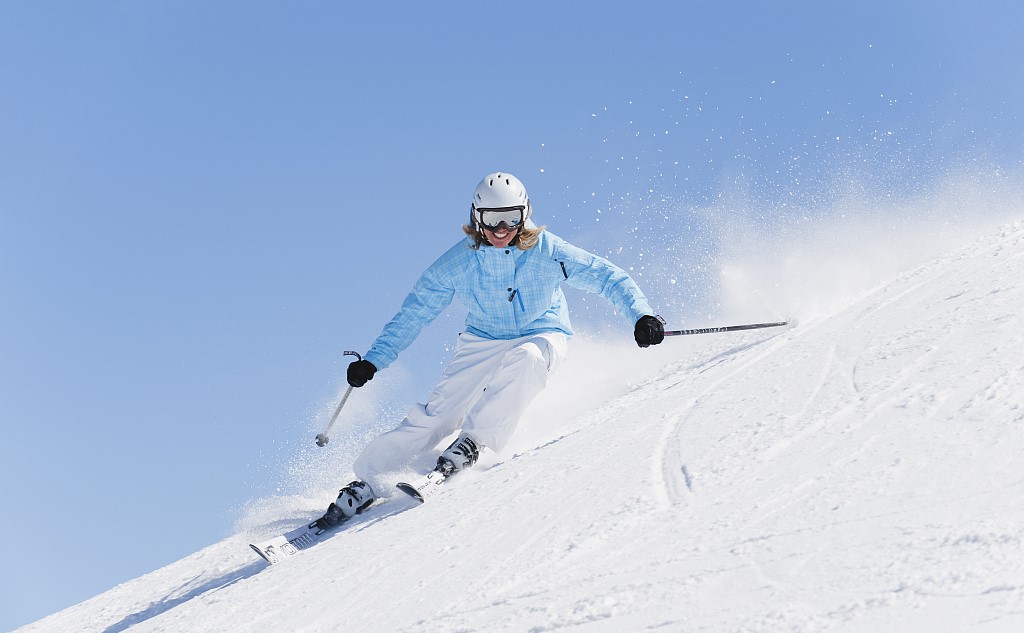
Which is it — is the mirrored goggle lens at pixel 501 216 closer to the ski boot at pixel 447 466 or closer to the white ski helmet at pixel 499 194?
the white ski helmet at pixel 499 194

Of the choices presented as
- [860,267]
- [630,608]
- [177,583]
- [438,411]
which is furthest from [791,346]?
[177,583]

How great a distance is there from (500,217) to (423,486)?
6.21 ft

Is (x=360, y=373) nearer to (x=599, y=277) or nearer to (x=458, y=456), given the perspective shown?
(x=458, y=456)

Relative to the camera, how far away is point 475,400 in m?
6.50

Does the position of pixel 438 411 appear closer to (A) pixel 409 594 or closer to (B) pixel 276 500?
(B) pixel 276 500

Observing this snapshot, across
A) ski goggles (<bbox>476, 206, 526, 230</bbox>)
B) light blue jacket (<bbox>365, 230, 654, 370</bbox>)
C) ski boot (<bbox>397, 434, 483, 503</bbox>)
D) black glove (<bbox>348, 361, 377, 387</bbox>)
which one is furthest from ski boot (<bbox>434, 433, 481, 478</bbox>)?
ski goggles (<bbox>476, 206, 526, 230</bbox>)

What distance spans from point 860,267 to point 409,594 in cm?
670

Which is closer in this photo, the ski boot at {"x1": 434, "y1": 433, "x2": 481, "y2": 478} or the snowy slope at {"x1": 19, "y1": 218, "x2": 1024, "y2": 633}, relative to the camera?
the snowy slope at {"x1": 19, "y1": 218, "x2": 1024, "y2": 633}

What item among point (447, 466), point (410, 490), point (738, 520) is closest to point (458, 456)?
point (447, 466)

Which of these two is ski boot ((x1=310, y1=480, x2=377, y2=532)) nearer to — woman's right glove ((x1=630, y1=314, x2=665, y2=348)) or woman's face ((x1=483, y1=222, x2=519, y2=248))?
woman's face ((x1=483, y1=222, x2=519, y2=248))

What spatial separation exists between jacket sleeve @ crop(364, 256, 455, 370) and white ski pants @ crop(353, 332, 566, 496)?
35 cm

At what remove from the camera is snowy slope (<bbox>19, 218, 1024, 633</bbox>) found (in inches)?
112

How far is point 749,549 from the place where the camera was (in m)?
3.21

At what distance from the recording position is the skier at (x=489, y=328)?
6008 millimetres
